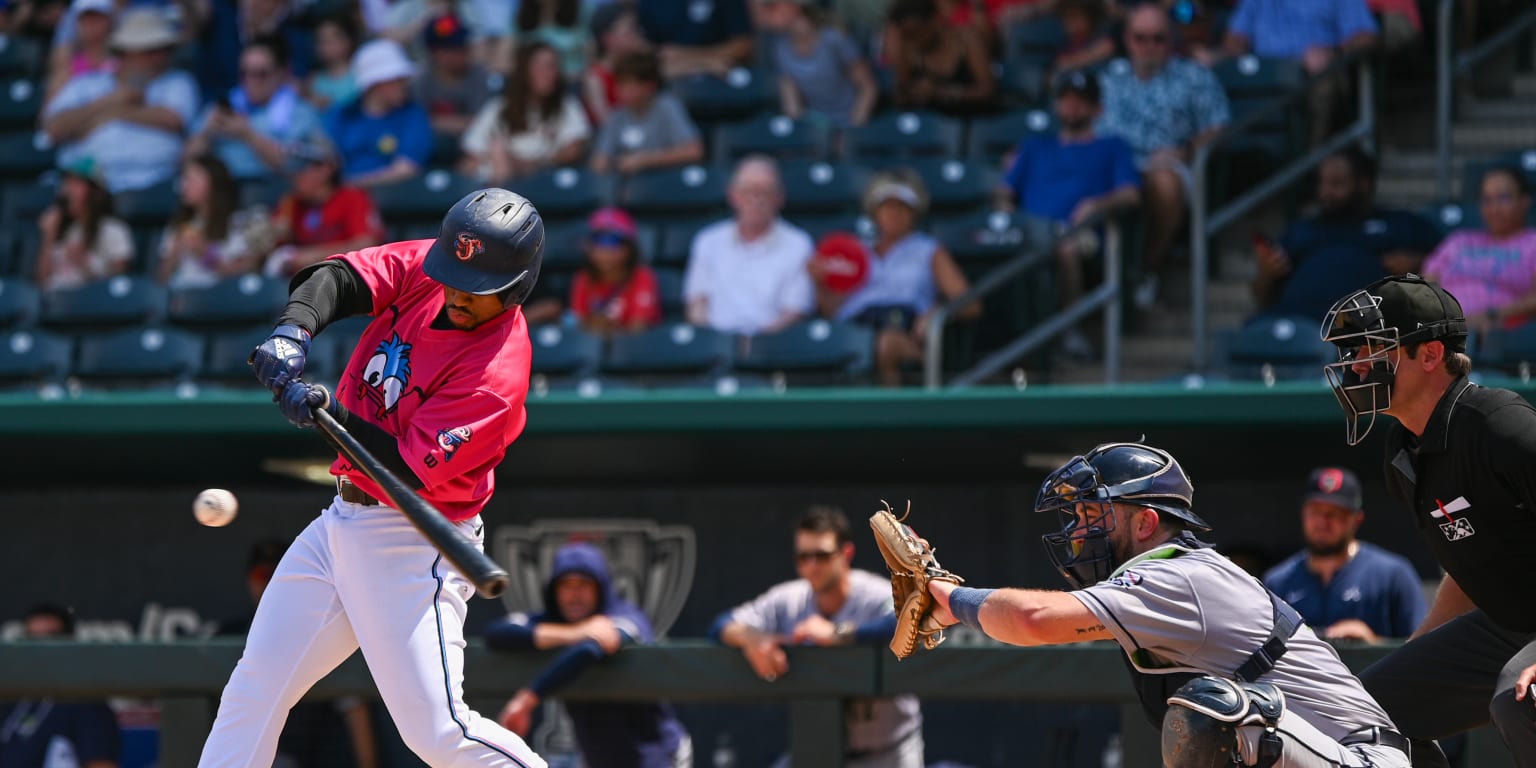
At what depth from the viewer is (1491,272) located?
272 inches

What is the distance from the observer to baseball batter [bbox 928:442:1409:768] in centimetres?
331

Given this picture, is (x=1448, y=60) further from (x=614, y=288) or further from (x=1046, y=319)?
(x=614, y=288)

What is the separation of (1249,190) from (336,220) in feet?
13.7

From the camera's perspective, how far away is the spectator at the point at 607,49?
944cm

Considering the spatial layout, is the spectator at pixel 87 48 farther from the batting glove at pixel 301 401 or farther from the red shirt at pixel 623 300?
the batting glove at pixel 301 401

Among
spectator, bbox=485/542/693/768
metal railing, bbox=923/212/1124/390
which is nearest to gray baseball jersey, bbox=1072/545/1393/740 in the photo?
spectator, bbox=485/542/693/768

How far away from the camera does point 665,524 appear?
7.67 m

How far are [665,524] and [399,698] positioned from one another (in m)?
3.75

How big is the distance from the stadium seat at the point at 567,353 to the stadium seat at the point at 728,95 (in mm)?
2316

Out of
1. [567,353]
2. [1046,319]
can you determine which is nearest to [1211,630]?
[1046,319]

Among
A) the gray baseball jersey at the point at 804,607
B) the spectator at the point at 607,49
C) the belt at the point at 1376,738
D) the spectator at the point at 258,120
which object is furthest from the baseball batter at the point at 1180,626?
the spectator at the point at 258,120

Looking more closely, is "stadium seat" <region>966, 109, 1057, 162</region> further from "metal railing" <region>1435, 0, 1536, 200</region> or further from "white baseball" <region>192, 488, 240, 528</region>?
"white baseball" <region>192, 488, 240, 528</region>

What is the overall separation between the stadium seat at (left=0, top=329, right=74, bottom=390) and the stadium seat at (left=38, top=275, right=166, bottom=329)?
39 centimetres

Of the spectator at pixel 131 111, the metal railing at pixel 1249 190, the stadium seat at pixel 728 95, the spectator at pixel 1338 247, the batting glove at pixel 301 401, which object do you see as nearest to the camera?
the batting glove at pixel 301 401
